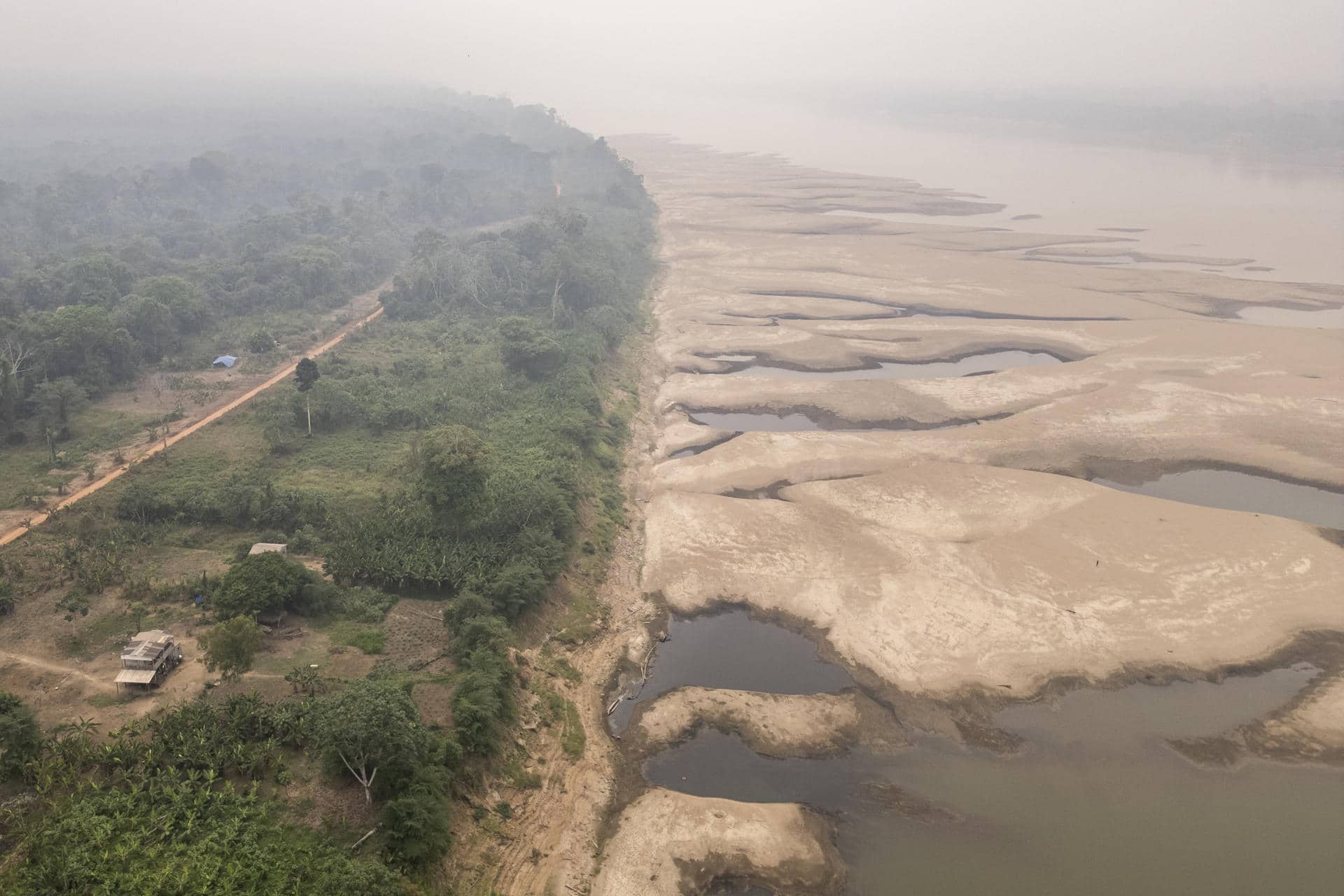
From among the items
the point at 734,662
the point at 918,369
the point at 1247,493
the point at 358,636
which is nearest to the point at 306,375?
Answer: the point at 358,636

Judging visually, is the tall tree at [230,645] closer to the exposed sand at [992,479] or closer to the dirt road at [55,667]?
the dirt road at [55,667]

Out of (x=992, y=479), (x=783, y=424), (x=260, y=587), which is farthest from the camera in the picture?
(x=783, y=424)

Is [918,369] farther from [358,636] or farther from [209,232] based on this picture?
[209,232]

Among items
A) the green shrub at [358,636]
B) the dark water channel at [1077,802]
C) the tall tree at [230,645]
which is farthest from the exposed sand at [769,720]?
the tall tree at [230,645]

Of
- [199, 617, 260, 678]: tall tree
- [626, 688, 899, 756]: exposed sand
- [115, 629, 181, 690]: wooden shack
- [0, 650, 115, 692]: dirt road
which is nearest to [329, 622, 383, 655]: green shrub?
[199, 617, 260, 678]: tall tree

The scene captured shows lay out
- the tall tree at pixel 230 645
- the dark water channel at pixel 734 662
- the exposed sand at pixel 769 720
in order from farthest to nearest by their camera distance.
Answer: the dark water channel at pixel 734 662 < the exposed sand at pixel 769 720 < the tall tree at pixel 230 645

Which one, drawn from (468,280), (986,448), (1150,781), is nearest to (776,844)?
(1150,781)

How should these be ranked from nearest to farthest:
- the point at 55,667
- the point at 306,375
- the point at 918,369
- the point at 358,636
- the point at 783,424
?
the point at 55,667, the point at 358,636, the point at 306,375, the point at 783,424, the point at 918,369

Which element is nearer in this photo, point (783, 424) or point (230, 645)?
point (230, 645)
